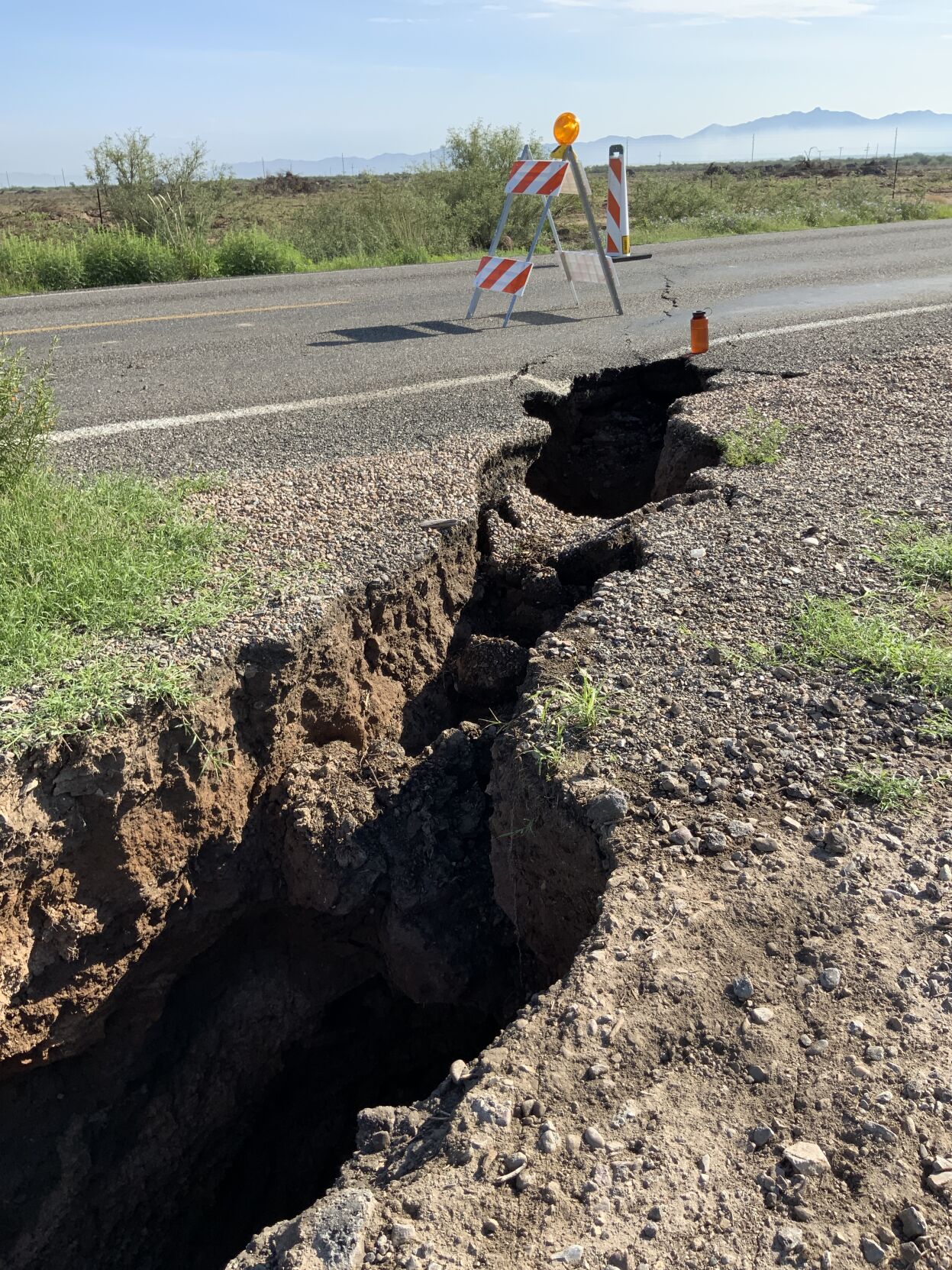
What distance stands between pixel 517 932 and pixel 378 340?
5811 millimetres

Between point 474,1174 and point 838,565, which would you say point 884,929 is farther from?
point 838,565

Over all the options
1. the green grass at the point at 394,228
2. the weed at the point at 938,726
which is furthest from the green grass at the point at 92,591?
the green grass at the point at 394,228

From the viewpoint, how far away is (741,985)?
2.10m

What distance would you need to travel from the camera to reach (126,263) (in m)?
11.5

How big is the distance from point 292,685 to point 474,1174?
1.93m

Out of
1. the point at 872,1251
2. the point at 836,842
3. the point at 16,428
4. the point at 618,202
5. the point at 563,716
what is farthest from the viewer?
the point at 618,202

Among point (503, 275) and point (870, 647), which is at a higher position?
point (503, 275)

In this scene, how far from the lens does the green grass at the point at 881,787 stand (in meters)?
2.58

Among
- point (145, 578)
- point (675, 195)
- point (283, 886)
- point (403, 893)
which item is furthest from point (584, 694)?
point (675, 195)

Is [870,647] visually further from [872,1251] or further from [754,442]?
[754,442]

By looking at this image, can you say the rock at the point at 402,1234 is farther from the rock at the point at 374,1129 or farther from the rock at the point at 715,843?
the rock at the point at 715,843

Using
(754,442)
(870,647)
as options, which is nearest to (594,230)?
(754,442)

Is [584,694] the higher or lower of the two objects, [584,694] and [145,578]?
the lower

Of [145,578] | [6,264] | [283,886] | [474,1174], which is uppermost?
[6,264]
